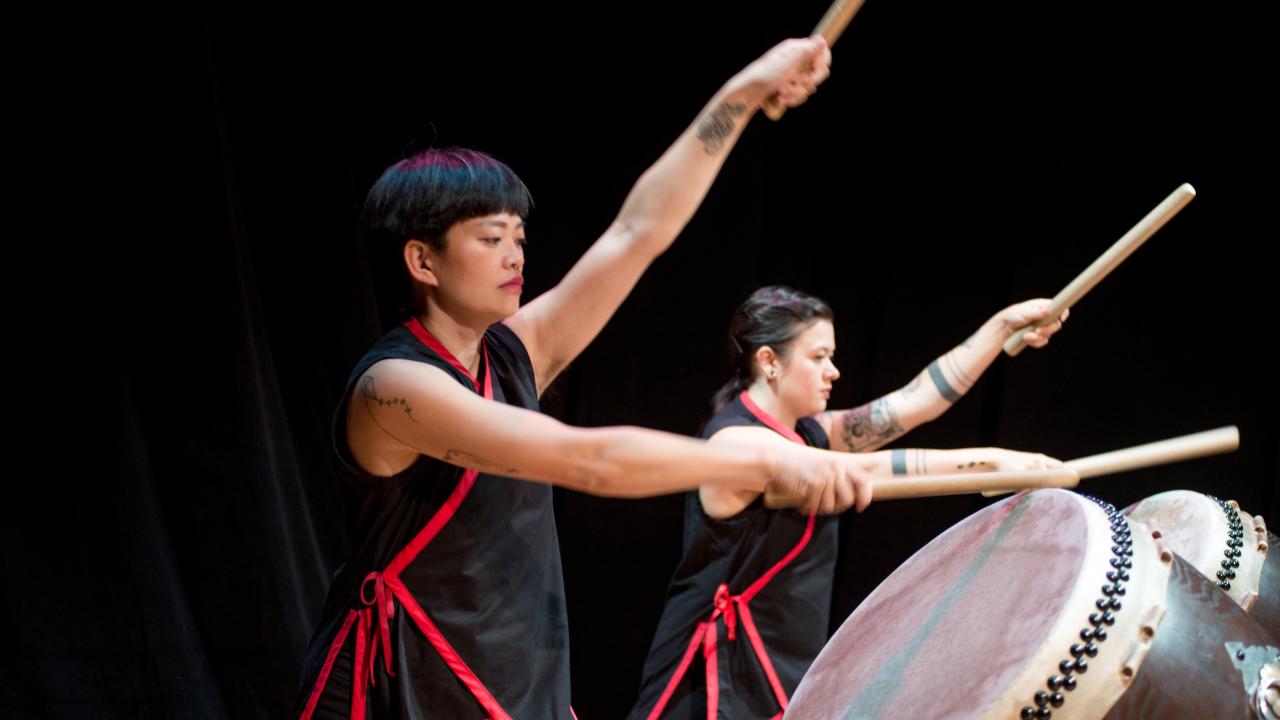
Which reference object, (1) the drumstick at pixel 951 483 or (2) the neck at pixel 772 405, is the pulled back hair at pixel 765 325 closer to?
(2) the neck at pixel 772 405

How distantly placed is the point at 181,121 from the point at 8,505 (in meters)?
0.81

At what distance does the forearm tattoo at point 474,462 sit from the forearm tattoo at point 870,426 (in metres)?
1.39

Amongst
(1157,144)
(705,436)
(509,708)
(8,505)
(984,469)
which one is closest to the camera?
(509,708)

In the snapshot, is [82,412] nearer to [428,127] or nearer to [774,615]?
[428,127]

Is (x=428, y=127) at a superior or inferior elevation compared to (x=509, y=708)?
superior

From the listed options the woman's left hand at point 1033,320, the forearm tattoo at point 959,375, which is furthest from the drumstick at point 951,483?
the forearm tattoo at point 959,375

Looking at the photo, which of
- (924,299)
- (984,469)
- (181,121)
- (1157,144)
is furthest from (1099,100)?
(181,121)

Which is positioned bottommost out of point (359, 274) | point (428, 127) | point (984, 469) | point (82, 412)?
point (984, 469)

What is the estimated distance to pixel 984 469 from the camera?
2.01 meters

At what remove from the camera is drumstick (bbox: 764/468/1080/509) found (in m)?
1.34

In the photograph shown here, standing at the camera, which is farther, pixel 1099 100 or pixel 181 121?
pixel 1099 100

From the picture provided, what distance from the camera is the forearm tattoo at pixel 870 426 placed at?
254 cm

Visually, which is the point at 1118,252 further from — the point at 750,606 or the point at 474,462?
the point at 474,462

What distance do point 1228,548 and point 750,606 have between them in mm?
853
